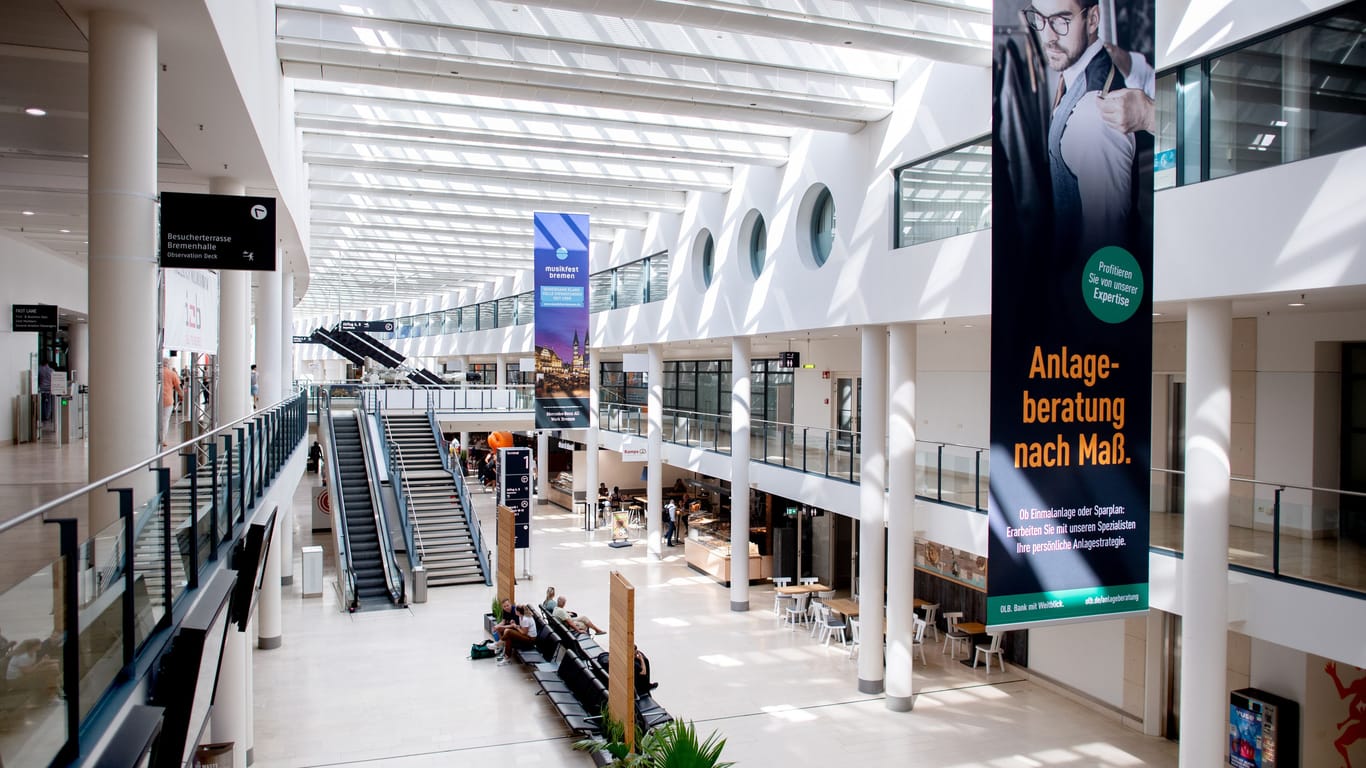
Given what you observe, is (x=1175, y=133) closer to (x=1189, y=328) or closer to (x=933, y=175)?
(x=1189, y=328)

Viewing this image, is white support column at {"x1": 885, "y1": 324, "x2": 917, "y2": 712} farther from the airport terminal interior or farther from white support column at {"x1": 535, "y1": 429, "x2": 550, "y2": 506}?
white support column at {"x1": 535, "y1": 429, "x2": 550, "y2": 506}

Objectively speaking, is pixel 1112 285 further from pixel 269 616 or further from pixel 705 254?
pixel 705 254

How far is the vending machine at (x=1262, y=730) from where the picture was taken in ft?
30.6

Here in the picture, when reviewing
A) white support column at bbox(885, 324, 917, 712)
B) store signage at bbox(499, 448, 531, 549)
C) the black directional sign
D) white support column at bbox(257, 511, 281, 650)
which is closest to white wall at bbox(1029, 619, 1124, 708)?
white support column at bbox(885, 324, 917, 712)

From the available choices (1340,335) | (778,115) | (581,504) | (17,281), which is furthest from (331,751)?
(581,504)

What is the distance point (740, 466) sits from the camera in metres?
17.2

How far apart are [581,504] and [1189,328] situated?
70.8 ft

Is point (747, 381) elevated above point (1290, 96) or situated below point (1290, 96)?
below

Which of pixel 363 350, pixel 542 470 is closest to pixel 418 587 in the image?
pixel 542 470

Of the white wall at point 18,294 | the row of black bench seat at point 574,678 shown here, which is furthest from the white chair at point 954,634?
A: the white wall at point 18,294

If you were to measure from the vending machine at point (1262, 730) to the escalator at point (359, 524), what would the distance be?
44.3 ft

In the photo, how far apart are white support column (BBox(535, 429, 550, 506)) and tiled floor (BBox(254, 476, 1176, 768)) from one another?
1372cm

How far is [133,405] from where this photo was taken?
487 cm

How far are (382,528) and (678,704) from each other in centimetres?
928
